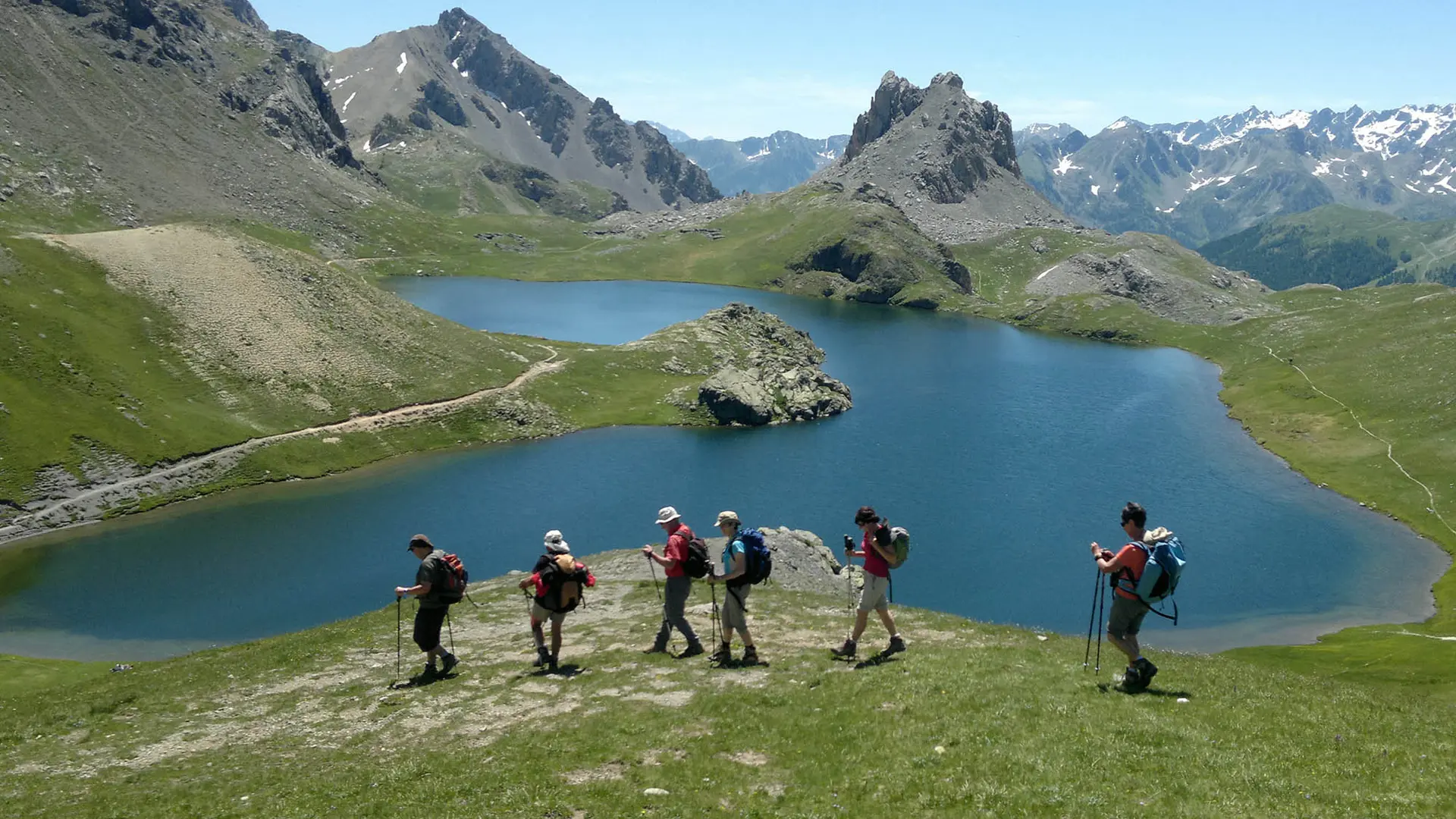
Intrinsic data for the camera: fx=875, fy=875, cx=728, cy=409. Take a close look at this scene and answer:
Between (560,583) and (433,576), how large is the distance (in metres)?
4.21

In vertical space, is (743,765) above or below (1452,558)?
above

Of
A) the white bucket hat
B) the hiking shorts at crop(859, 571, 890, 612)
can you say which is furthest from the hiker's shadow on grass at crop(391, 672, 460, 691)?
the hiking shorts at crop(859, 571, 890, 612)

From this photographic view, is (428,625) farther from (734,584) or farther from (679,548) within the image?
(734,584)

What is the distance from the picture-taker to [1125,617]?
78.2ft

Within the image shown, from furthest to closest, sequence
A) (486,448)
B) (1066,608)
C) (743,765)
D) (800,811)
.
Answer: (486,448) → (1066,608) → (743,765) → (800,811)

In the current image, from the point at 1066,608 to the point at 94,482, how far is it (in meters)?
95.0

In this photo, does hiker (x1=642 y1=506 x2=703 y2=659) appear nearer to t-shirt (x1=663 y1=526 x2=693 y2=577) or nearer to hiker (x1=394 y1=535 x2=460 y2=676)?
t-shirt (x1=663 y1=526 x2=693 y2=577)

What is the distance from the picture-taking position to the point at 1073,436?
134 metres

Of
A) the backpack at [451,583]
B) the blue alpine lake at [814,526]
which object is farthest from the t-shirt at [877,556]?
the blue alpine lake at [814,526]

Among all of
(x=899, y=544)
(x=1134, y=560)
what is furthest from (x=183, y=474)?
(x=1134, y=560)

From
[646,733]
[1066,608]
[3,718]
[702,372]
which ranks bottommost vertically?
[1066,608]

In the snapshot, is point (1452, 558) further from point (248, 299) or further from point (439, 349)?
point (248, 299)

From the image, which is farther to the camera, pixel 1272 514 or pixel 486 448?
pixel 486 448

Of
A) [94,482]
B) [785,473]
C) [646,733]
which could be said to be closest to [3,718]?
[646,733]
